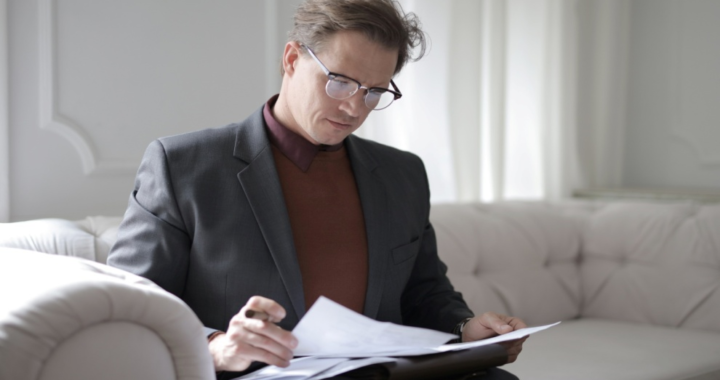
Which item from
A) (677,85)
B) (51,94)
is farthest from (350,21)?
(677,85)

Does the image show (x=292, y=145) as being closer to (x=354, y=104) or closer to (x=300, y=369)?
(x=354, y=104)

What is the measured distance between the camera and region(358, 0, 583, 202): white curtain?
267 centimetres

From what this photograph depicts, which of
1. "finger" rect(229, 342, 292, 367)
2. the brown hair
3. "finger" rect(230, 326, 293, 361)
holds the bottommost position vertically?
"finger" rect(229, 342, 292, 367)

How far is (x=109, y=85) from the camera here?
191cm

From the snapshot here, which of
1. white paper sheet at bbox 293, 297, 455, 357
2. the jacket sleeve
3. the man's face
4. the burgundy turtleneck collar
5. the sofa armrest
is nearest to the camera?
the sofa armrest

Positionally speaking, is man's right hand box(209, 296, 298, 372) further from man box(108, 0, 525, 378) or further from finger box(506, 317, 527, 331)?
finger box(506, 317, 527, 331)

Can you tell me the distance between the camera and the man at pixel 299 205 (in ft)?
4.31

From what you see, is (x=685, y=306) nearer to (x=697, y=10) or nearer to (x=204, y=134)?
(x=697, y=10)

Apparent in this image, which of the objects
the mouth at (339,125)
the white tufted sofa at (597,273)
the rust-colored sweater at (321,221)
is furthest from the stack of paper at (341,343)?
the white tufted sofa at (597,273)

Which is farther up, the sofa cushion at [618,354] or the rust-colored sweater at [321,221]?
the rust-colored sweater at [321,221]

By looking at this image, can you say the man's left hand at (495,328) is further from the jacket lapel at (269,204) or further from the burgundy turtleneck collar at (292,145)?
the burgundy turtleneck collar at (292,145)

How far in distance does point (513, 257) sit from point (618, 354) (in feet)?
→ 1.63

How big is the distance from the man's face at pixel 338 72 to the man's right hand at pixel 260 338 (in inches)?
18.4

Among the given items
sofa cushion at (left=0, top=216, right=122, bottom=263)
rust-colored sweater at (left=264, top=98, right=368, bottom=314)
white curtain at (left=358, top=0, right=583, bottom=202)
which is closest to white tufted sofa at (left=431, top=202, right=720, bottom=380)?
white curtain at (left=358, top=0, right=583, bottom=202)
